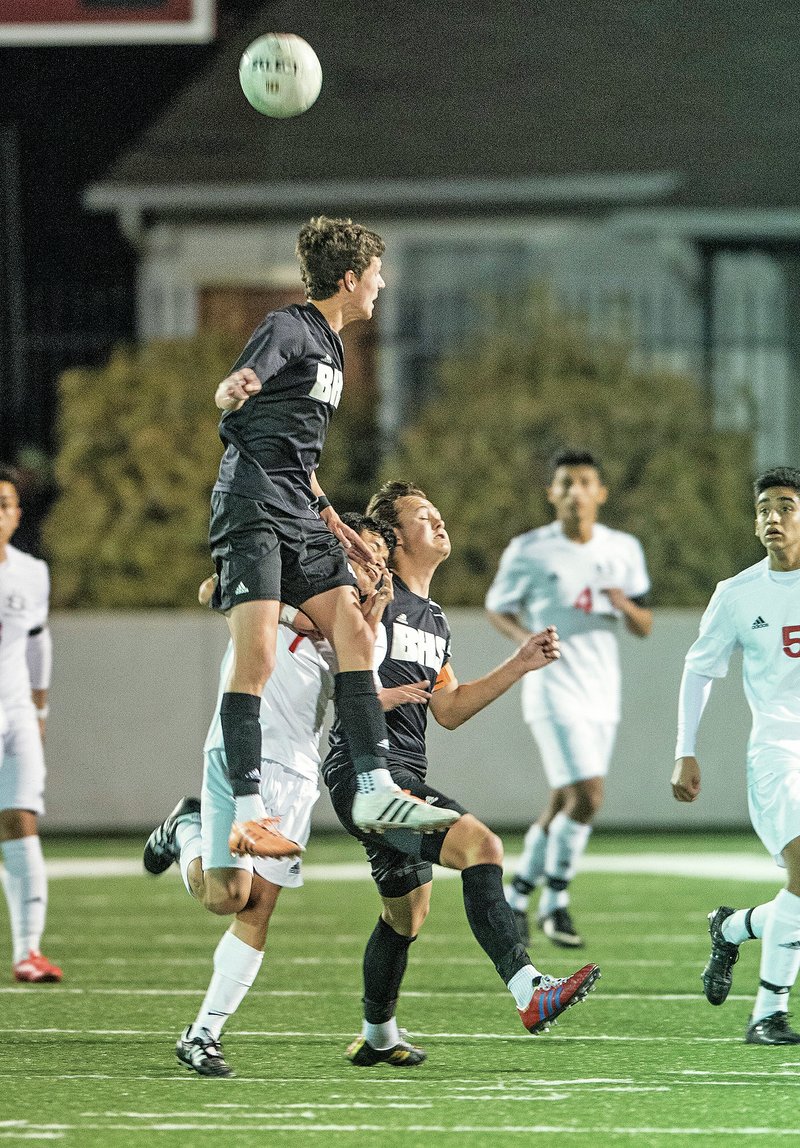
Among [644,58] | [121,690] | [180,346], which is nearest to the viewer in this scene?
[121,690]

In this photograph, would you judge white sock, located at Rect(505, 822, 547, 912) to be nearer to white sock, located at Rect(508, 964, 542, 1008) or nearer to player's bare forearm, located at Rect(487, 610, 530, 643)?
player's bare forearm, located at Rect(487, 610, 530, 643)

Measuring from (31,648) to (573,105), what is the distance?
1450 cm

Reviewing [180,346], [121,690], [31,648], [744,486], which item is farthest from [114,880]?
[744,486]

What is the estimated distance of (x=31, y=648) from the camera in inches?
350

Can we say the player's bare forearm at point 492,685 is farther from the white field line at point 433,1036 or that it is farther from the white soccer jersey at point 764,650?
the white field line at point 433,1036

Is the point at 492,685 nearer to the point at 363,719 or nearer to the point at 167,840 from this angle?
the point at 363,719

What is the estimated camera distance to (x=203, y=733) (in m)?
15.0

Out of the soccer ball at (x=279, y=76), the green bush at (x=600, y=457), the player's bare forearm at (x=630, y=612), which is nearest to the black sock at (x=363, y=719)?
the soccer ball at (x=279, y=76)

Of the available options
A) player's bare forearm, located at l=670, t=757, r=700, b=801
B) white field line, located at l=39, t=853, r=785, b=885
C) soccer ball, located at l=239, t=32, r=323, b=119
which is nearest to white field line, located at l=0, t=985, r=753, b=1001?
player's bare forearm, located at l=670, t=757, r=700, b=801

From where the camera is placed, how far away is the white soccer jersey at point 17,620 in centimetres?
861

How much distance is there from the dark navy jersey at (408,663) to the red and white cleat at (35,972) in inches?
99.5

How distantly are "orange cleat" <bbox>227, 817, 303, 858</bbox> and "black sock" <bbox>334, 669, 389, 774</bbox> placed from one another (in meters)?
0.40

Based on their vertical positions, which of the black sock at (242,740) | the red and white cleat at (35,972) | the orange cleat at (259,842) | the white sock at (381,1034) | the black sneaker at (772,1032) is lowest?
the red and white cleat at (35,972)

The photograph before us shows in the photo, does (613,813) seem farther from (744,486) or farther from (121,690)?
(121,690)
